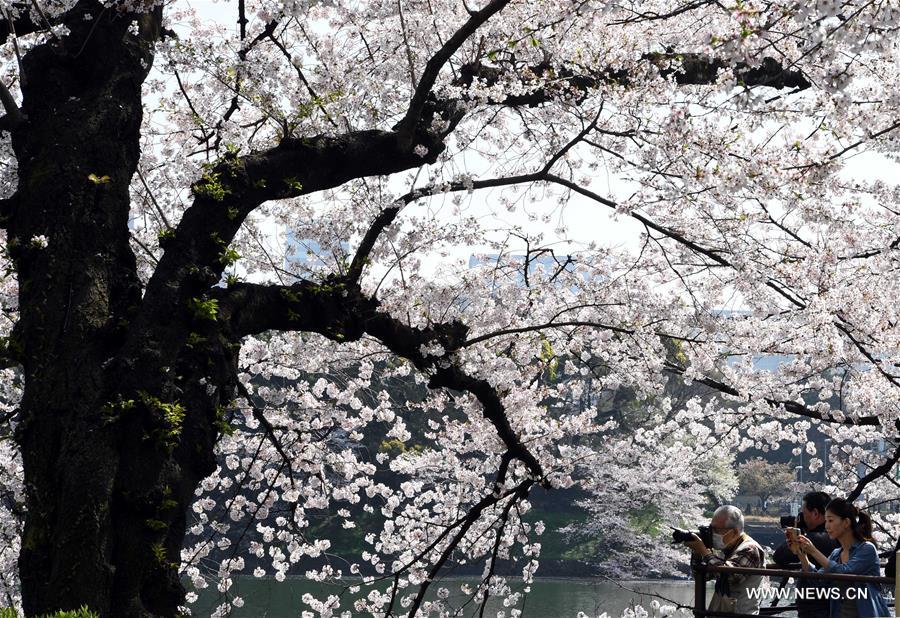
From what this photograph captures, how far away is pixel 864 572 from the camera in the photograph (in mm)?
3998

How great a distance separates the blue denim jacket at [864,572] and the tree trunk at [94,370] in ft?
8.97

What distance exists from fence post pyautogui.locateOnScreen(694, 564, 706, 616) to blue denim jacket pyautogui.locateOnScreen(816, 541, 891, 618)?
501 mm

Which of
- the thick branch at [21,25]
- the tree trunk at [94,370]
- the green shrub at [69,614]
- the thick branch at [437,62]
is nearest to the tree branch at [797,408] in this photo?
the thick branch at [437,62]

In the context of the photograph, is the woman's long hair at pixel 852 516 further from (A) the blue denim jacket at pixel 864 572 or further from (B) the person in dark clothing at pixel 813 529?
(B) the person in dark clothing at pixel 813 529

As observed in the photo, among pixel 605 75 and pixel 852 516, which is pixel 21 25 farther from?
pixel 852 516

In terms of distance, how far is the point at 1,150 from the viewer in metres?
5.02

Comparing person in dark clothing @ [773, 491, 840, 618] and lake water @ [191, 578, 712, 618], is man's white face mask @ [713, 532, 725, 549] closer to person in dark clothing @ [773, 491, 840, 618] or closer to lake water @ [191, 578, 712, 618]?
person in dark clothing @ [773, 491, 840, 618]

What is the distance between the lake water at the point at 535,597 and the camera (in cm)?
1939

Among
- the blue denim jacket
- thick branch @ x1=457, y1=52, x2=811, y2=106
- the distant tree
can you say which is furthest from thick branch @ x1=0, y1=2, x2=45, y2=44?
the distant tree

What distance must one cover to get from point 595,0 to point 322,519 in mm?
21701

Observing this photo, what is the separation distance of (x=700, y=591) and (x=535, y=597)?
19.9m

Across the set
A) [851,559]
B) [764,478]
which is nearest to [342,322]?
[851,559]

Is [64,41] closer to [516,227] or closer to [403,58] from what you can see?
[403,58]

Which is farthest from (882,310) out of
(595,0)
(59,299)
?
(59,299)
